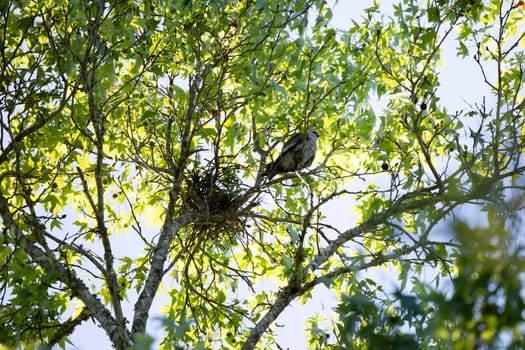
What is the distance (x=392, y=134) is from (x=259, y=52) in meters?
1.30

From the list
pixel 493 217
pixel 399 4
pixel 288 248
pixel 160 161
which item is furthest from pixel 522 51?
pixel 493 217

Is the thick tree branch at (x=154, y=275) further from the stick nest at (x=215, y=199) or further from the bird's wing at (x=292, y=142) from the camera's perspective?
the bird's wing at (x=292, y=142)

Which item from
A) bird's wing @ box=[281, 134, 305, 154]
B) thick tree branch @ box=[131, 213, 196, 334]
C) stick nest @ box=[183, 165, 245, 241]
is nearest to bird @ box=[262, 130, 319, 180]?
bird's wing @ box=[281, 134, 305, 154]

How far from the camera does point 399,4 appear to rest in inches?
211

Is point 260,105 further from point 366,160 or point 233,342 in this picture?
point 233,342

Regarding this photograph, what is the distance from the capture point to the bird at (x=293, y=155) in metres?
6.11

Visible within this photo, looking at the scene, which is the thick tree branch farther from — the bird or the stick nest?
the bird

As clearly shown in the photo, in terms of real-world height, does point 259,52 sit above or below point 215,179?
above

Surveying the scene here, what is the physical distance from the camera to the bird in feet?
20.0

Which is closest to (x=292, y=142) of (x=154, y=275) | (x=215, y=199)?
(x=215, y=199)

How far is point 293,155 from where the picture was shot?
6.14 meters

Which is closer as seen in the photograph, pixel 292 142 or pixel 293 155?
pixel 293 155

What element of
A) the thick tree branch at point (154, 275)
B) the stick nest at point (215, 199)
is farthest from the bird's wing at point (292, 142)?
the thick tree branch at point (154, 275)

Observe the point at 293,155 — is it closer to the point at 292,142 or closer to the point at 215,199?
the point at 292,142
